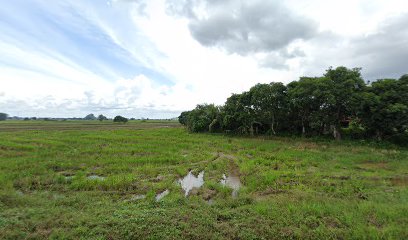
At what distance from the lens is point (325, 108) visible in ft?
71.9

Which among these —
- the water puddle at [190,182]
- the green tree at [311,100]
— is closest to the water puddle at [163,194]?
the water puddle at [190,182]

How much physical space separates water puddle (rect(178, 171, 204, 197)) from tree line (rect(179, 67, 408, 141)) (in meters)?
15.0

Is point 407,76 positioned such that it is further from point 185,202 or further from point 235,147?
point 185,202

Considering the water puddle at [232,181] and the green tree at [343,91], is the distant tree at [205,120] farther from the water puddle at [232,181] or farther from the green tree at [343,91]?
the water puddle at [232,181]

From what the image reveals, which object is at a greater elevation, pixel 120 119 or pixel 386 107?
pixel 386 107

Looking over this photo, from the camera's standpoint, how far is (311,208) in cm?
626

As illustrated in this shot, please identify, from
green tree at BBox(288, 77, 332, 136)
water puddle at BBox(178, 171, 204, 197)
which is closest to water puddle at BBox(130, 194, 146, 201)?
water puddle at BBox(178, 171, 204, 197)

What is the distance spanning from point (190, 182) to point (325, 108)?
17925 millimetres

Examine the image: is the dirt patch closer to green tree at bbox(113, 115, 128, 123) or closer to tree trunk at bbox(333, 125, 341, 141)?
tree trunk at bbox(333, 125, 341, 141)

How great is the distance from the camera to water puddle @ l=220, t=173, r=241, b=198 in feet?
31.5

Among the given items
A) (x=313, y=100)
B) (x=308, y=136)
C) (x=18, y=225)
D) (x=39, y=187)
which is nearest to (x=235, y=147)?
(x=313, y=100)

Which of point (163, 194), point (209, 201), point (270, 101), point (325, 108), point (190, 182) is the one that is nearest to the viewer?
point (209, 201)

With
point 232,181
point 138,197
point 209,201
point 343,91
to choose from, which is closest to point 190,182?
point 232,181

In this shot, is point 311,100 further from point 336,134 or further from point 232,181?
point 232,181
